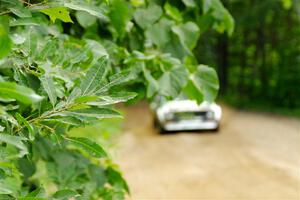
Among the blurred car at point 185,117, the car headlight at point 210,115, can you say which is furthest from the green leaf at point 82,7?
the car headlight at point 210,115

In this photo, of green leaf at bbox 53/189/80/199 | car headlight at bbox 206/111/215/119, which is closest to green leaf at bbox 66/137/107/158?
green leaf at bbox 53/189/80/199

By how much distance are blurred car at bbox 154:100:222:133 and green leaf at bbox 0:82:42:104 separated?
10.8 meters

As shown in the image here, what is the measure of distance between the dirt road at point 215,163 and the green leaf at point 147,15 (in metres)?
4.59

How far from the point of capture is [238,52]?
23609 mm

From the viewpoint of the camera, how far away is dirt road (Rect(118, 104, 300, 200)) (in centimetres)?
699

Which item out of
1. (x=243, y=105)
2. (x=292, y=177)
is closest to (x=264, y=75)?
(x=243, y=105)

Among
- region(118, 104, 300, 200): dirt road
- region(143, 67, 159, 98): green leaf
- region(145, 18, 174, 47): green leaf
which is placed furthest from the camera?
region(118, 104, 300, 200): dirt road

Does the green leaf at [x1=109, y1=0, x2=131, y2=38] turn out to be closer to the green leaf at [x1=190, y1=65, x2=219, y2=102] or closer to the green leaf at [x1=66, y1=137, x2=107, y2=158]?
the green leaf at [x1=190, y1=65, x2=219, y2=102]

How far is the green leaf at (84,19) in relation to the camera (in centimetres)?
182

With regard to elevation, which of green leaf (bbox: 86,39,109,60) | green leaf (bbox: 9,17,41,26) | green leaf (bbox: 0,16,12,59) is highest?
green leaf (bbox: 0,16,12,59)

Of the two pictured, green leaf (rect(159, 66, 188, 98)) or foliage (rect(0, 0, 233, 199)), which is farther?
green leaf (rect(159, 66, 188, 98))

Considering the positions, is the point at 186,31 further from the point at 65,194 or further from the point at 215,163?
the point at 215,163

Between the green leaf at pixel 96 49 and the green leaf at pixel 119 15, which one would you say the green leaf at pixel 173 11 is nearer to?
the green leaf at pixel 119 15

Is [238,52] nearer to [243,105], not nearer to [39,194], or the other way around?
[243,105]
